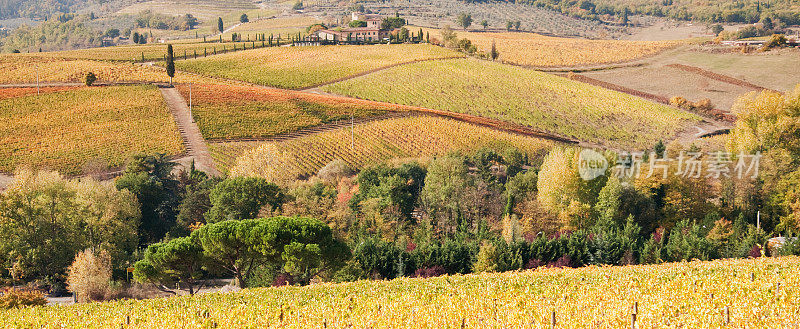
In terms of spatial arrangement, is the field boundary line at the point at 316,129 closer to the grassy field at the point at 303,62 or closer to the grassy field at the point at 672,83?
the grassy field at the point at 303,62

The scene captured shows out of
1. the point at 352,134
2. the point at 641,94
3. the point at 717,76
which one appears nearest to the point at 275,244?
the point at 352,134

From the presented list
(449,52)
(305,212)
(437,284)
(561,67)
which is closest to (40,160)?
(305,212)

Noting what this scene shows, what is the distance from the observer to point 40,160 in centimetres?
7538

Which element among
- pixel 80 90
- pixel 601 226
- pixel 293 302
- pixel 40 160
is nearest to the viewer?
pixel 293 302

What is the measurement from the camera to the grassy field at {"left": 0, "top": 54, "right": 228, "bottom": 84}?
109812 millimetres

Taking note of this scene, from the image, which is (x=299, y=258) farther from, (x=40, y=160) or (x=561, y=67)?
(x=561, y=67)

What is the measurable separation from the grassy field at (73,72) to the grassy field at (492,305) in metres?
87.2

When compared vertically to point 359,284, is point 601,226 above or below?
below

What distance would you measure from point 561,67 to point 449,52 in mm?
23116

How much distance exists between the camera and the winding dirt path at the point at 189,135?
77.6m

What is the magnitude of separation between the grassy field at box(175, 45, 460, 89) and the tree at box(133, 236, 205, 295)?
2970 inches

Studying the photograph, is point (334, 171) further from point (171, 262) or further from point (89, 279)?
point (171, 262)

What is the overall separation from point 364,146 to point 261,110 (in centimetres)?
1767

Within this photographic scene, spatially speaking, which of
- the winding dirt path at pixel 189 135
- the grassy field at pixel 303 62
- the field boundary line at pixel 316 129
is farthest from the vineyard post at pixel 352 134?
the grassy field at pixel 303 62
